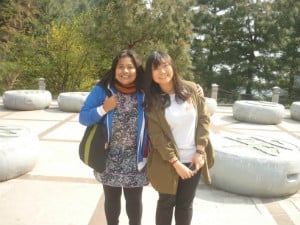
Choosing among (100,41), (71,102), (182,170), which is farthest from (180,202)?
(100,41)

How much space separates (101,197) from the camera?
417 centimetres

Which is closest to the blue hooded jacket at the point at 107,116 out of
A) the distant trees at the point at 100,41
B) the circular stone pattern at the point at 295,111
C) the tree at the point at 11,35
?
the circular stone pattern at the point at 295,111

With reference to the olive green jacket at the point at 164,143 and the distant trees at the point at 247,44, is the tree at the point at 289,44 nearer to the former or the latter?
the distant trees at the point at 247,44

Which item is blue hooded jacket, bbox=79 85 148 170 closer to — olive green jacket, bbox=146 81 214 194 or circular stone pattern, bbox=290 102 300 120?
olive green jacket, bbox=146 81 214 194

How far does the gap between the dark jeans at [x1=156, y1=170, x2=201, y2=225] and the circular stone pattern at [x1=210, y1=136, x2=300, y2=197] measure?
1.84m

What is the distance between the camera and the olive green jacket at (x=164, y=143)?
8.00 feet

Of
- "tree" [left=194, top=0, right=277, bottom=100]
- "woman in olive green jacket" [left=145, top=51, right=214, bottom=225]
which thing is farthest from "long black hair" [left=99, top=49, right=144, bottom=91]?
"tree" [left=194, top=0, right=277, bottom=100]

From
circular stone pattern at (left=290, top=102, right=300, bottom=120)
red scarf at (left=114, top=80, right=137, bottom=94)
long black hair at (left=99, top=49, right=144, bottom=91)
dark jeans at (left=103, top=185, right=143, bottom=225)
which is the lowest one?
circular stone pattern at (left=290, top=102, right=300, bottom=120)

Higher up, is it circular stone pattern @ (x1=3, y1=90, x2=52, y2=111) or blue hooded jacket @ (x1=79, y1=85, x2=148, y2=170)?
blue hooded jacket @ (x1=79, y1=85, x2=148, y2=170)

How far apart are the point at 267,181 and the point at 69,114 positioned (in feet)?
24.7

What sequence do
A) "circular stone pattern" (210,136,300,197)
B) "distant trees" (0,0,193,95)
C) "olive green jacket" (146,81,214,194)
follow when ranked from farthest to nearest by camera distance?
"distant trees" (0,0,193,95) → "circular stone pattern" (210,136,300,197) → "olive green jacket" (146,81,214,194)

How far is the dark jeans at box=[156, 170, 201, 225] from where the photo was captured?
259 centimetres

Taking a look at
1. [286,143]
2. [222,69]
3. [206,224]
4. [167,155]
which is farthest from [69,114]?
[222,69]

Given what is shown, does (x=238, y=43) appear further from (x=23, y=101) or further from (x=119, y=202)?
(x=119, y=202)
